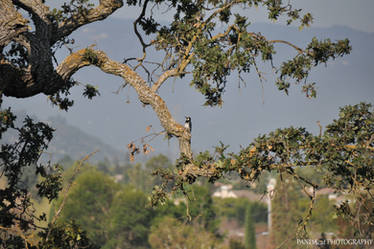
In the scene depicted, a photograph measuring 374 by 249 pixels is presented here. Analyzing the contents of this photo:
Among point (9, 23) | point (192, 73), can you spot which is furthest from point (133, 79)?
point (9, 23)

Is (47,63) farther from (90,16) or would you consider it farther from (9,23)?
(90,16)

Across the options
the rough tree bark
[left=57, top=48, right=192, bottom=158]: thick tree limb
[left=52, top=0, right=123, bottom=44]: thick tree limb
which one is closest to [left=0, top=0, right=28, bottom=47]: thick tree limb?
the rough tree bark

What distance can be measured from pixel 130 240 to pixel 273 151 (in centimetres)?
6858

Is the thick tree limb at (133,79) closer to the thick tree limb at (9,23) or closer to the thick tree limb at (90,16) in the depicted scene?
the thick tree limb at (90,16)

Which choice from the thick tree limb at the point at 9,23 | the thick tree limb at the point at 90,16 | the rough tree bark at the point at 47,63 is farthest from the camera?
the thick tree limb at the point at 90,16

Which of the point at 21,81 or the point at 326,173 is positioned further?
the point at 326,173

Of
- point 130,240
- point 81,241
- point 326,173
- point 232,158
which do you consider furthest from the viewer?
point 130,240

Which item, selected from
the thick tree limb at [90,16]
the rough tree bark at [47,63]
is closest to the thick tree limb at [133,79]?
the rough tree bark at [47,63]

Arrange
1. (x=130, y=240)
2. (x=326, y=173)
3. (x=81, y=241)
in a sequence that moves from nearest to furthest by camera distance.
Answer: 1. (x=326, y=173)
2. (x=81, y=241)
3. (x=130, y=240)

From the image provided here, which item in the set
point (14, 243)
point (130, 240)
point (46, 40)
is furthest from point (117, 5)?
point (130, 240)

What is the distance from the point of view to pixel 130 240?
7206 cm

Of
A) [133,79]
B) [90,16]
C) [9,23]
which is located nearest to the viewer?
[9,23]

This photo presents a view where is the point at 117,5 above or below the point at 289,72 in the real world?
above

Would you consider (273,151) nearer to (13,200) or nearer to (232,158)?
(232,158)
